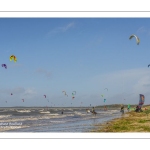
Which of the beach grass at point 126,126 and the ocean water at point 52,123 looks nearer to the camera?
the beach grass at point 126,126

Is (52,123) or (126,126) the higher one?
(126,126)

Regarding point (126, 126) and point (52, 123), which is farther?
point (52, 123)

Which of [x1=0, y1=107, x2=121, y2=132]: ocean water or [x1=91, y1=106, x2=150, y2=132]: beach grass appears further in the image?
[x1=0, y1=107, x2=121, y2=132]: ocean water
